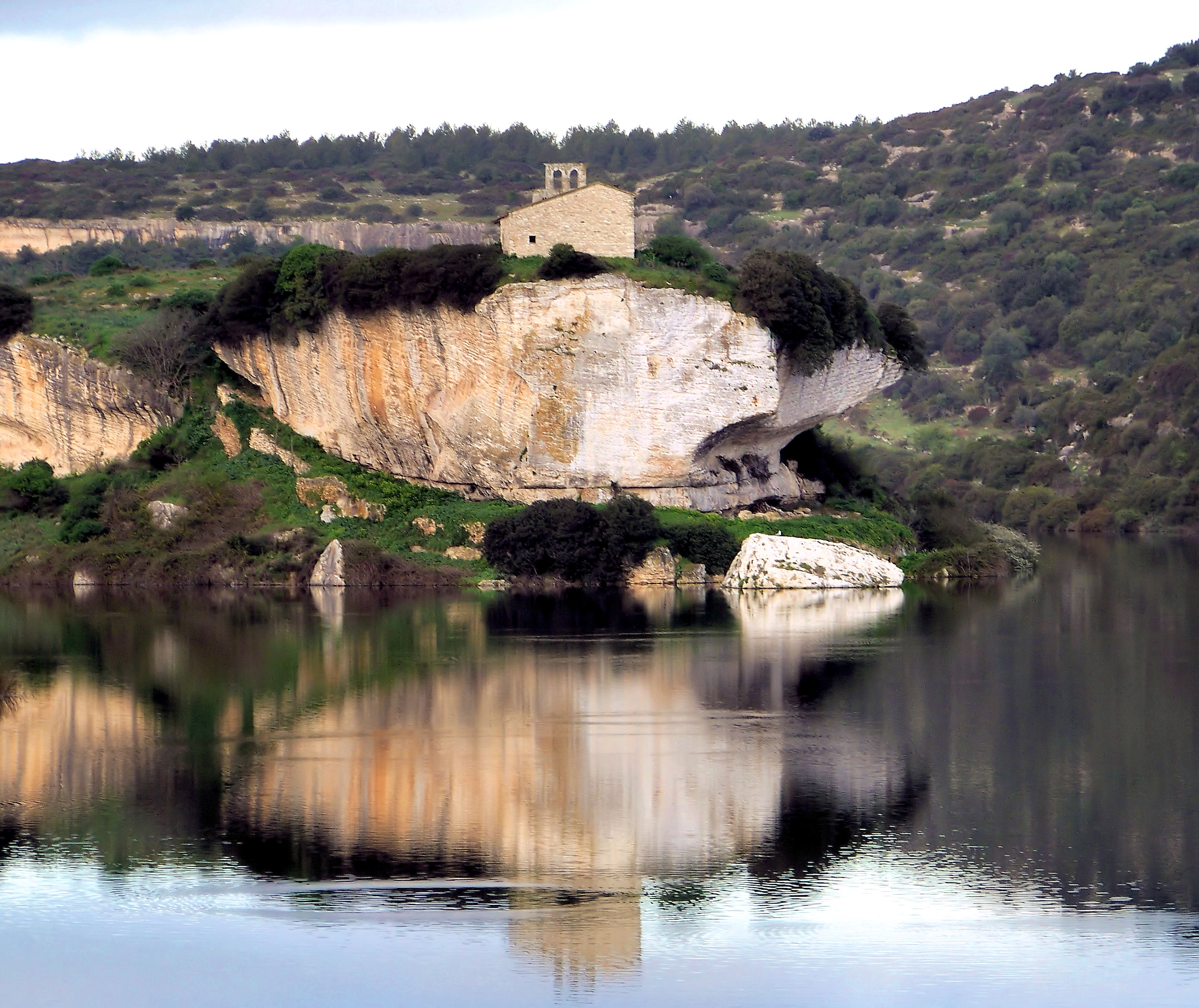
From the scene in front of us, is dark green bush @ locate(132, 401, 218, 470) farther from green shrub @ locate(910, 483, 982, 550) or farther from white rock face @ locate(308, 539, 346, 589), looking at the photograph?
green shrub @ locate(910, 483, 982, 550)

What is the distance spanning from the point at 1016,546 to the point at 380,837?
3526 cm

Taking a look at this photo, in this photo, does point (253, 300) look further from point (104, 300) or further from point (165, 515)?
point (104, 300)

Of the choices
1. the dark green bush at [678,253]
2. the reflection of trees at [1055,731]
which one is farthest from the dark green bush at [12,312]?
the reflection of trees at [1055,731]

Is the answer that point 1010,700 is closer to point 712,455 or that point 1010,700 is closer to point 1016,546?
point 712,455

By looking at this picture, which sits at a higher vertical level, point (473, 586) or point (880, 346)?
point (880, 346)

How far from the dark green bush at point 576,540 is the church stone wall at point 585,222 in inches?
267

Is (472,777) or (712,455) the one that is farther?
(712,455)

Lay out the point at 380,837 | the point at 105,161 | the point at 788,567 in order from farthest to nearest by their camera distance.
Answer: the point at 105,161 → the point at 788,567 → the point at 380,837

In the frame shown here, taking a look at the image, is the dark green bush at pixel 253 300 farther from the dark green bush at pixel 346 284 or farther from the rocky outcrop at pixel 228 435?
the rocky outcrop at pixel 228 435

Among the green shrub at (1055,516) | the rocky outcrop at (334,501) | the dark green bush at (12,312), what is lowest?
the green shrub at (1055,516)

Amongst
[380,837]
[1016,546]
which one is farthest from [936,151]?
[380,837]

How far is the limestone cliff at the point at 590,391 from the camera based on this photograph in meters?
43.3

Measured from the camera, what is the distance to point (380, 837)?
16.6 metres

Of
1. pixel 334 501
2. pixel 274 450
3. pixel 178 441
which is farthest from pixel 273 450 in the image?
pixel 334 501
